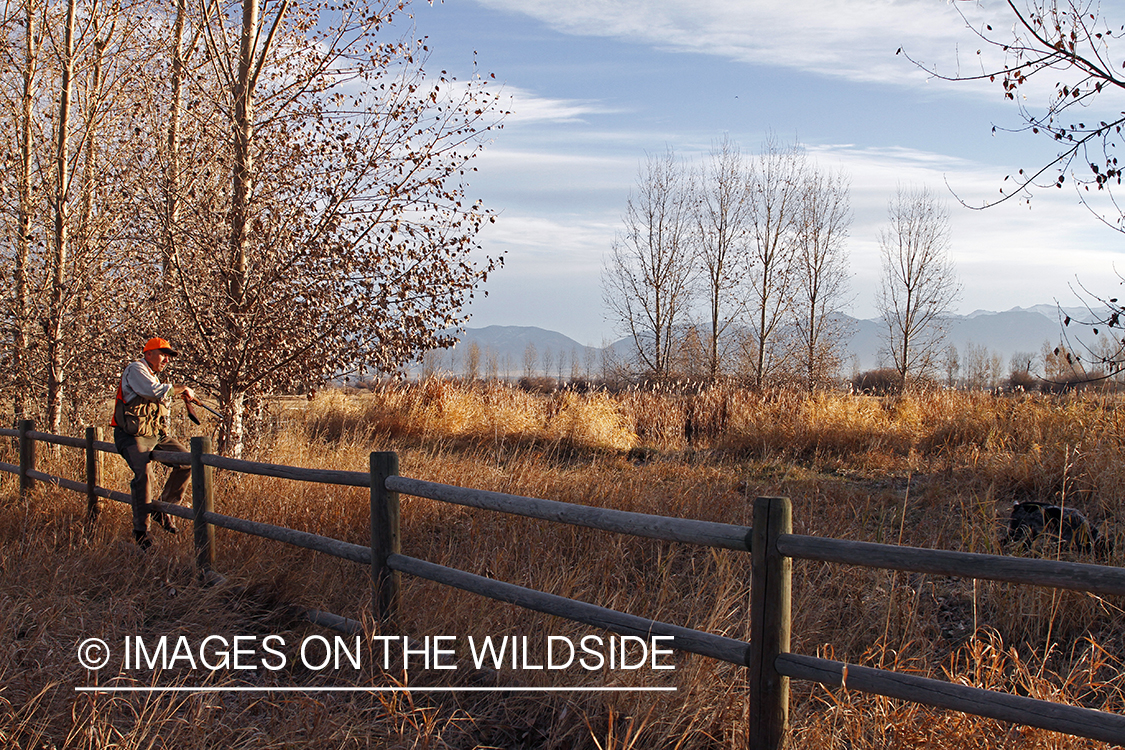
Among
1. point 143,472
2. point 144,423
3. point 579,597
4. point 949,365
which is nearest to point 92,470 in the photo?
point 144,423

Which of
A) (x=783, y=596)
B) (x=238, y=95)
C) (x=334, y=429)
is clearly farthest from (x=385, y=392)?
(x=783, y=596)

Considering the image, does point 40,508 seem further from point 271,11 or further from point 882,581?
point 882,581

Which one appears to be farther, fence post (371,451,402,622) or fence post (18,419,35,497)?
fence post (18,419,35,497)

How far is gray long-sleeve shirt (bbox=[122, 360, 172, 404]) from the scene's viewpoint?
766 centimetres

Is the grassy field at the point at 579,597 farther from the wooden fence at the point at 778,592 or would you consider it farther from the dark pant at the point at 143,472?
the wooden fence at the point at 778,592

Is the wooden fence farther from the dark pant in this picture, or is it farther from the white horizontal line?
the dark pant

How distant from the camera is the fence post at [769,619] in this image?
3.27 metres

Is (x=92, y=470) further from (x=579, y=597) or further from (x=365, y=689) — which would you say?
(x=365, y=689)

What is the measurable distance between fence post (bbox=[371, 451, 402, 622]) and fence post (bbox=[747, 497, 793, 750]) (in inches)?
95.5

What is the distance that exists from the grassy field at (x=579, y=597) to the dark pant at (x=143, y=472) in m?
0.24

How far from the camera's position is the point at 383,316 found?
30.5ft

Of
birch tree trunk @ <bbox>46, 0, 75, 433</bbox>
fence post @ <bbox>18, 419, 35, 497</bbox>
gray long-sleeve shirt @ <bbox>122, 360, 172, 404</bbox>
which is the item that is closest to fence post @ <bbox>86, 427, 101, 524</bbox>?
gray long-sleeve shirt @ <bbox>122, 360, 172, 404</bbox>

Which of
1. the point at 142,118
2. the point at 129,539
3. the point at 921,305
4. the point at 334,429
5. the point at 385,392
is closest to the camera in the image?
the point at 129,539

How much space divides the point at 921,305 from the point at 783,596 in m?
32.6
